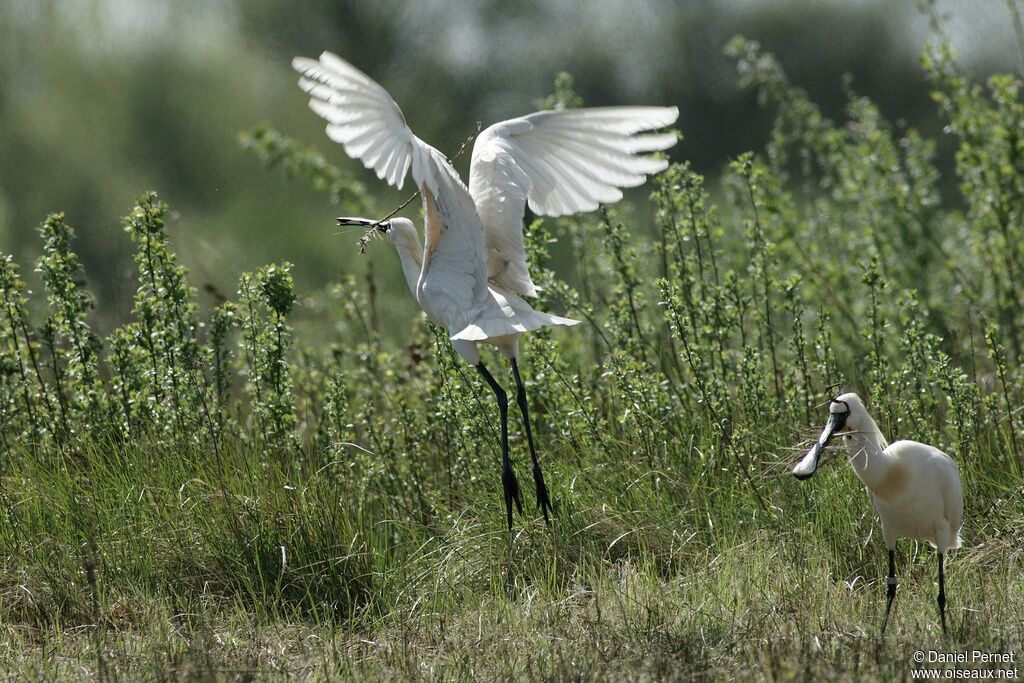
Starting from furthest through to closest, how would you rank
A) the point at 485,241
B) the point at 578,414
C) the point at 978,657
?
the point at 578,414
the point at 485,241
the point at 978,657

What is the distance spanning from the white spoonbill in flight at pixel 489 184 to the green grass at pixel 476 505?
0.54 meters

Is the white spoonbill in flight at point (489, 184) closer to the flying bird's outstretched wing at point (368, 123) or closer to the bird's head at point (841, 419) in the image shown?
the flying bird's outstretched wing at point (368, 123)

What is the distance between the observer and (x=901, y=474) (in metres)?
5.15

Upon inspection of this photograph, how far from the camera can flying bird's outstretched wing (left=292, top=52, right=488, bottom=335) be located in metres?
5.56

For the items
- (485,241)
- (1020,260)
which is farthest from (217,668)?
(1020,260)

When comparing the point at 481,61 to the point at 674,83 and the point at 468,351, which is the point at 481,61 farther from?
the point at 468,351

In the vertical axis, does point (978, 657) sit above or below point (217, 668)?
below

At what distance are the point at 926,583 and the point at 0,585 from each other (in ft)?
14.4

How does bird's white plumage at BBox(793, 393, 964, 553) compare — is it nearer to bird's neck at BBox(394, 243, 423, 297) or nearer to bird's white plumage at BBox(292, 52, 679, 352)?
bird's white plumage at BBox(292, 52, 679, 352)

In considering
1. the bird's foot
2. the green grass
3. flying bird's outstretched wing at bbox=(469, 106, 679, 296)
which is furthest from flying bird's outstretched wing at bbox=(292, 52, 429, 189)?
the bird's foot

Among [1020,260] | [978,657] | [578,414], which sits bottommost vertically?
[978,657]

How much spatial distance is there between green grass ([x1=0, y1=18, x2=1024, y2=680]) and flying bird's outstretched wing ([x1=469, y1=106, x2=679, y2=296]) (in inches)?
22.2

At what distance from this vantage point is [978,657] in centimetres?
475

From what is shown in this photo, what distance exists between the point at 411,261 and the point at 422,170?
97cm
